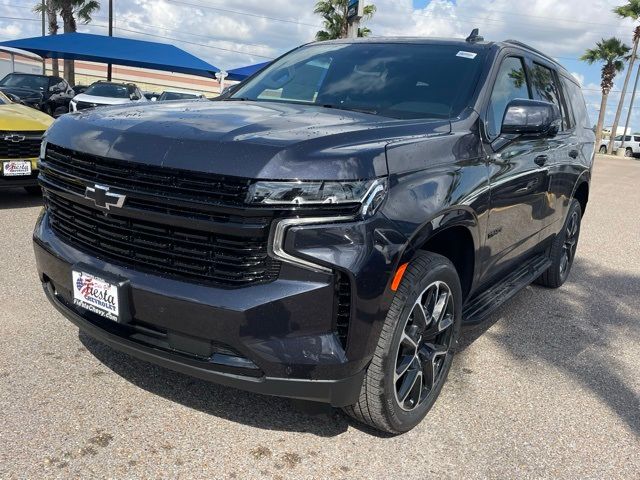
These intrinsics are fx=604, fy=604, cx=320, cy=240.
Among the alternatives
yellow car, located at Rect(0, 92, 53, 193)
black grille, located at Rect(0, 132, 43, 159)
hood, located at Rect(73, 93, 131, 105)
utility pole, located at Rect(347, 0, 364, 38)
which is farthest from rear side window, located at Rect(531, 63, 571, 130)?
hood, located at Rect(73, 93, 131, 105)

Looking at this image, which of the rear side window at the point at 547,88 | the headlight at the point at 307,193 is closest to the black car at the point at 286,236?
the headlight at the point at 307,193

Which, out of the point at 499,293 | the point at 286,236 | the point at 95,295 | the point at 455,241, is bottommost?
the point at 499,293

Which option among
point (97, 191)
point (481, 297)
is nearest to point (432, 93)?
point (481, 297)

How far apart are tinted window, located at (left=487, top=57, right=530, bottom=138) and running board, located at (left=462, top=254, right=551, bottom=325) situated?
3.13 ft

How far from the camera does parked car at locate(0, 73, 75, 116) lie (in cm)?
1540

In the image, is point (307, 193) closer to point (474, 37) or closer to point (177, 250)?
point (177, 250)

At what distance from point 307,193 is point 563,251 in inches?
155

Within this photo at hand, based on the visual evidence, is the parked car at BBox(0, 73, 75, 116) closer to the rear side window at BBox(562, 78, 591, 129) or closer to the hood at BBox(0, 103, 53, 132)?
the hood at BBox(0, 103, 53, 132)

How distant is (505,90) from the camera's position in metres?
3.60

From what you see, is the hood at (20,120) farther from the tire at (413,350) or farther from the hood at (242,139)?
the tire at (413,350)

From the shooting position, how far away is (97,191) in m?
2.42

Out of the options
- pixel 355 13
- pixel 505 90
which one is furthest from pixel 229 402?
pixel 355 13

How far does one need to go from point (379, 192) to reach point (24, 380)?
2.05m

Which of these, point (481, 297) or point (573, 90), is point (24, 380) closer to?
point (481, 297)
